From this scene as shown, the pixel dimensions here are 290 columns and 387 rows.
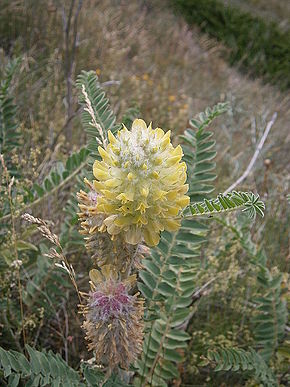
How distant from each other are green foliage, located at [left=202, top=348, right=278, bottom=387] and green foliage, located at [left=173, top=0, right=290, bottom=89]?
6768 millimetres

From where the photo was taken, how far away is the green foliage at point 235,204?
1046mm

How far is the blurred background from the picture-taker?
2.16m

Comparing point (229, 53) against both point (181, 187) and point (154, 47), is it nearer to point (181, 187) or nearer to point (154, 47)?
point (154, 47)

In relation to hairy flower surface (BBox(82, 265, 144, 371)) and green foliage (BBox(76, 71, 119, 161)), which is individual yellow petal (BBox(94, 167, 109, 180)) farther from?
green foliage (BBox(76, 71, 119, 161))

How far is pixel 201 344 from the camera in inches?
74.6

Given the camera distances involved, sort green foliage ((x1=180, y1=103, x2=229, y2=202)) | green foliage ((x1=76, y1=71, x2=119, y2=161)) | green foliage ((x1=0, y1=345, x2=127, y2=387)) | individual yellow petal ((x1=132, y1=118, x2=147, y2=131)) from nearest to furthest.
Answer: individual yellow petal ((x1=132, y1=118, x2=147, y2=131)) → green foliage ((x1=0, y1=345, x2=127, y2=387)) → green foliage ((x1=76, y1=71, x2=119, y2=161)) → green foliage ((x1=180, y1=103, x2=229, y2=202))

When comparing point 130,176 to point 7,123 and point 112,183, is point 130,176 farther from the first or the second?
point 7,123

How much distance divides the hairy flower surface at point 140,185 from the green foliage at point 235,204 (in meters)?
0.11

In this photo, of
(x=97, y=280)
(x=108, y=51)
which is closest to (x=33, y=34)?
(x=108, y=51)

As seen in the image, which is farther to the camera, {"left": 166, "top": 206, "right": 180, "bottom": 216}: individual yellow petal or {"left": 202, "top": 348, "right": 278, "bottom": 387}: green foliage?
{"left": 202, "top": 348, "right": 278, "bottom": 387}: green foliage

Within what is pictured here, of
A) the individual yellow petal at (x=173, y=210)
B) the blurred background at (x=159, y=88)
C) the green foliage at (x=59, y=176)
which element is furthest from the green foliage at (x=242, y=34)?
the individual yellow petal at (x=173, y=210)

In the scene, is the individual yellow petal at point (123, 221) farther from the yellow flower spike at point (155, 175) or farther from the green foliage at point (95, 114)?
the green foliage at point (95, 114)

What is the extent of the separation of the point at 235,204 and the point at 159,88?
3.83m

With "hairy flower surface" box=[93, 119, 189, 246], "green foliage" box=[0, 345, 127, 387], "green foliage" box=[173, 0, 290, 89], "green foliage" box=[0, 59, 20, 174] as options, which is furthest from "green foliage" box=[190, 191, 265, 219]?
"green foliage" box=[173, 0, 290, 89]
